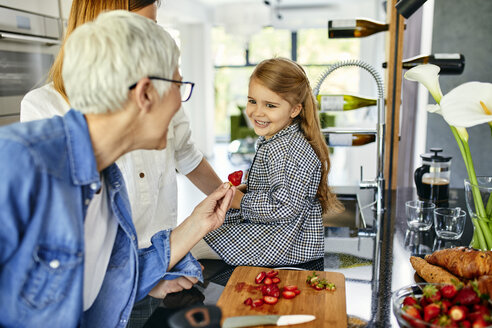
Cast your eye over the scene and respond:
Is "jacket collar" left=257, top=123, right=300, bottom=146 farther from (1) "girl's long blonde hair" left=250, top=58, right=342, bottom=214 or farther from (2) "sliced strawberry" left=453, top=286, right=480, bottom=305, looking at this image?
(2) "sliced strawberry" left=453, top=286, right=480, bottom=305

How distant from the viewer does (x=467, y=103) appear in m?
1.00

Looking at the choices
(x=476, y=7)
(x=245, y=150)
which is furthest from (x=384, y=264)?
(x=245, y=150)

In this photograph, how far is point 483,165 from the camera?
2.90 meters

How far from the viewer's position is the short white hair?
2.45ft

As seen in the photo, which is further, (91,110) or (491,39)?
(491,39)

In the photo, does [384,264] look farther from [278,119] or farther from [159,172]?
[159,172]

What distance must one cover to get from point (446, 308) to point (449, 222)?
0.70 metres

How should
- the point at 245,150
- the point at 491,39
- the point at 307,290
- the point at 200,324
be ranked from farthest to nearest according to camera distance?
the point at 245,150
the point at 491,39
the point at 307,290
the point at 200,324

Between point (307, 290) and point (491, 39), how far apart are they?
2652 mm

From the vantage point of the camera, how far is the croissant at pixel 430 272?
101 cm

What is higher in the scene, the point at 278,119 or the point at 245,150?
the point at 278,119

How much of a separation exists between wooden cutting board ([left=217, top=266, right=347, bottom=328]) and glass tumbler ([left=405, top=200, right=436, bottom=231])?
1.91ft

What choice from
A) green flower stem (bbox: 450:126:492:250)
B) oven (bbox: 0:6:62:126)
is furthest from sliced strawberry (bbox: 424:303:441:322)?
oven (bbox: 0:6:62:126)

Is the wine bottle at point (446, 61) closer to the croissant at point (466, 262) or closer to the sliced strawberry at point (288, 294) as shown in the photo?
the croissant at point (466, 262)
